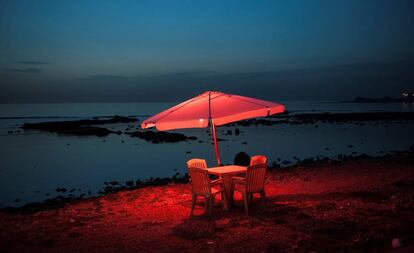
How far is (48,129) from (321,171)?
44375 millimetres

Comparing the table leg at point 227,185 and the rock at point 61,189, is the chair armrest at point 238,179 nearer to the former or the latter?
the table leg at point 227,185

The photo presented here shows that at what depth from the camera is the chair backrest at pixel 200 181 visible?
6.26m

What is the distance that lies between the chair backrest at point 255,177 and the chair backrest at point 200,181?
27.3 inches

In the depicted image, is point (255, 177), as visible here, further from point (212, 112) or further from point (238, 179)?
point (212, 112)

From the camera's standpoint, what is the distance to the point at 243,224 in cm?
572

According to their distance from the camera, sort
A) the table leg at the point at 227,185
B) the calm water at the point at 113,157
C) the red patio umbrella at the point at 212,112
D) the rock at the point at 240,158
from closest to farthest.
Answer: the red patio umbrella at the point at 212,112 < the table leg at the point at 227,185 < the rock at the point at 240,158 < the calm water at the point at 113,157

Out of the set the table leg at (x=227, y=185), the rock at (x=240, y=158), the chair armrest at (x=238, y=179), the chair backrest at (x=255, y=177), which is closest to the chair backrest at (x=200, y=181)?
the table leg at (x=227, y=185)

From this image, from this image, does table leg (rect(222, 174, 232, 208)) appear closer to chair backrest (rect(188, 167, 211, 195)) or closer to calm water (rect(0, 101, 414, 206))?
chair backrest (rect(188, 167, 211, 195))

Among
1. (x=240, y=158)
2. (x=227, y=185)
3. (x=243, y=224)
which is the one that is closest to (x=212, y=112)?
(x=227, y=185)

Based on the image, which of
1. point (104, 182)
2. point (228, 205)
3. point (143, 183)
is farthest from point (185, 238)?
point (104, 182)

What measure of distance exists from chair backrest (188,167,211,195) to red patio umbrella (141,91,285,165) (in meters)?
0.81

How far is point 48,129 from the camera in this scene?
1879 inches

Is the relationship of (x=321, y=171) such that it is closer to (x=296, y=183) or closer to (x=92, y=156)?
(x=296, y=183)

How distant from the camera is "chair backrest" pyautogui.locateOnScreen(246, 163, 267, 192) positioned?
243 inches
